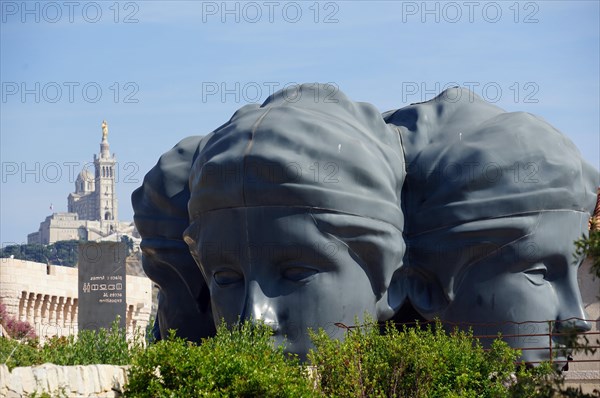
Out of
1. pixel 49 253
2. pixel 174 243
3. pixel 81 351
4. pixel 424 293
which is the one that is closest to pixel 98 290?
pixel 174 243

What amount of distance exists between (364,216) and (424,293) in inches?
71.4

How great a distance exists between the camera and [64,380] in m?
11.5

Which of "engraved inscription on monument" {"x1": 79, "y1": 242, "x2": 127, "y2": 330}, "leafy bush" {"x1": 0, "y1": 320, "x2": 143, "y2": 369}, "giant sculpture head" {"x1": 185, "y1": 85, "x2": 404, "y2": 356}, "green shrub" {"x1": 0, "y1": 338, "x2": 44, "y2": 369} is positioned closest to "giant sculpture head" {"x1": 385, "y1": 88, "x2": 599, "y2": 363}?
"giant sculpture head" {"x1": 185, "y1": 85, "x2": 404, "y2": 356}

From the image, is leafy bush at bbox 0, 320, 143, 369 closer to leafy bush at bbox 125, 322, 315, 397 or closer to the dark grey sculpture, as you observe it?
leafy bush at bbox 125, 322, 315, 397

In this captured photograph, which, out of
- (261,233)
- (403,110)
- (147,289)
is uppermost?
(403,110)

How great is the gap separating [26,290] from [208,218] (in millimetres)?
50662

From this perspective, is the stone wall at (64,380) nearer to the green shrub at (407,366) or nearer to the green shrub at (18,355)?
the green shrub at (18,355)

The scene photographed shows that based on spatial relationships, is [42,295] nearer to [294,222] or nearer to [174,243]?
[174,243]

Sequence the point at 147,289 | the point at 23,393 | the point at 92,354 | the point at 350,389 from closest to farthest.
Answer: the point at 23,393
the point at 92,354
the point at 350,389
the point at 147,289

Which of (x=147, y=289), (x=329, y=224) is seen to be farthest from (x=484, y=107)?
(x=147, y=289)

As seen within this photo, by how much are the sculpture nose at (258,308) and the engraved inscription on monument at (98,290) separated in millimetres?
26516

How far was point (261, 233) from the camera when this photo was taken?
17.2 metres

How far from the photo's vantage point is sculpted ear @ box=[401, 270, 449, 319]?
727 inches

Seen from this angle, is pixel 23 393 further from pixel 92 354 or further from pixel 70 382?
pixel 92 354
